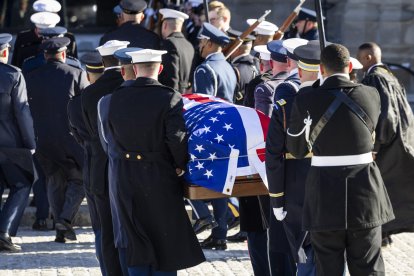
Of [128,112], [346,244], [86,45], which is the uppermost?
[128,112]

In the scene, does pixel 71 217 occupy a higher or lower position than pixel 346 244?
lower

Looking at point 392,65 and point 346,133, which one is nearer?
point 346,133

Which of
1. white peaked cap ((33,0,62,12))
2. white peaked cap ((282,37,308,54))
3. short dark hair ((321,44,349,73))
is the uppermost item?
short dark hair ((321,44,349,73))

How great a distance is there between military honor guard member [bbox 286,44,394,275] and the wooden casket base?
0.81 metres

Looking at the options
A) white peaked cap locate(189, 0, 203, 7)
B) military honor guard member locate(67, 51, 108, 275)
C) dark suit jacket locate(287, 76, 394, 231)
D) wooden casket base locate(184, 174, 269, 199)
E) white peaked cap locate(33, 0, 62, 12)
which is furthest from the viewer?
white peaked cap locate(189, 0, 203, 7)

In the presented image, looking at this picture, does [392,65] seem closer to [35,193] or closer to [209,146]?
[35,193]

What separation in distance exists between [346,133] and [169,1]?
799 cm

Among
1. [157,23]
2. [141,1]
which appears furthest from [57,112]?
[157,23]

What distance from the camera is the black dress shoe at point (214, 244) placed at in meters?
10.7

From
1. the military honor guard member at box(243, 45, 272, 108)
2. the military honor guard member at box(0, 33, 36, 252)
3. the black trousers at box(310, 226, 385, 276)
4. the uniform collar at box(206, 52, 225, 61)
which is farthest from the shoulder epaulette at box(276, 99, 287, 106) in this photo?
the military honor guard member at box(0, 33, 36, 252)

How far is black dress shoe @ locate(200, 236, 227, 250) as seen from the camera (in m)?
10.7

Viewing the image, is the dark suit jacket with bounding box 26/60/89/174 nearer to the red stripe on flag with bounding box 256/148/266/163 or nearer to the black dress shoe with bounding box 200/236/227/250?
the black dress shoe with bounding box 200/236/227/250

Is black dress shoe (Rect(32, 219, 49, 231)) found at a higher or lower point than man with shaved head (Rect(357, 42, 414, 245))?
lower

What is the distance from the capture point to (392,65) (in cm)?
1563
